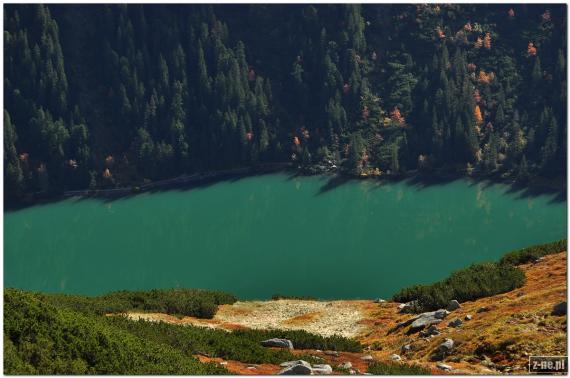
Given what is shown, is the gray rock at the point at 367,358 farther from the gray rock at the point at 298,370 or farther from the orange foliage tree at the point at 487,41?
the orange foliage tree at the point at 487,41

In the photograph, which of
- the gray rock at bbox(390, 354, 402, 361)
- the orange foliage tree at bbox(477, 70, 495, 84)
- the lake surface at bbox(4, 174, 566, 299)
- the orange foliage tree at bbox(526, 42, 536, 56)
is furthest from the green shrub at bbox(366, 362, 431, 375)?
the orange foliage tree at bbox(526, 42, 536, 56)

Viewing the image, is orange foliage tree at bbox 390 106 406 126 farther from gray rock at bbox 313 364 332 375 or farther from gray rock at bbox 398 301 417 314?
gray rock at bbox 313 364 332 375

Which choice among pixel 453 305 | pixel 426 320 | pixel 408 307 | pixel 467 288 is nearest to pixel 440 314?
pixel 426 320

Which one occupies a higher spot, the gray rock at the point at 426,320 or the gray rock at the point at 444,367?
the gray rock at the point at 444,367

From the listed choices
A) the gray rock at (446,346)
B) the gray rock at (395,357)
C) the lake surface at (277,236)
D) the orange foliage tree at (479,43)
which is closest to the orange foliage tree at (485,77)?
the orange foliage tree at (479,43)

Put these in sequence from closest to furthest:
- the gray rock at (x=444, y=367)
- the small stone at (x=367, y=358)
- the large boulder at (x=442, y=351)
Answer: the gray rock at (x=444, y=367), the large boulder at (x=442, y=351), the small stone at (x=367, y=358)

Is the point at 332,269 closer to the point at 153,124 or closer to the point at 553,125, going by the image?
the point at 553,125

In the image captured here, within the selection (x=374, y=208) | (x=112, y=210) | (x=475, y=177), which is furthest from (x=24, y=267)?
(x=475, y=177)
